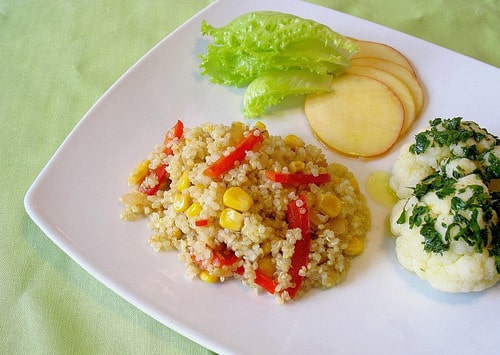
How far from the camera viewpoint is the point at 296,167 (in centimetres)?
319

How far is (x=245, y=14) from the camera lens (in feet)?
13.1

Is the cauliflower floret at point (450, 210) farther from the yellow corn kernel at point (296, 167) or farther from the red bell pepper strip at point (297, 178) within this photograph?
the yellow corn kernel at point (296, 167)

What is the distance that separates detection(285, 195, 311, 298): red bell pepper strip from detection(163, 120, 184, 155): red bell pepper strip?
895 mm

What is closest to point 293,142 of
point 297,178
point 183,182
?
point 297,178

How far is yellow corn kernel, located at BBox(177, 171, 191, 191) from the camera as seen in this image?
3189 mm

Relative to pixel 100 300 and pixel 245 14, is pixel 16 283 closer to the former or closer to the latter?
pixel 100 300

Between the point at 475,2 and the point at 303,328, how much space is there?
3.57 metres

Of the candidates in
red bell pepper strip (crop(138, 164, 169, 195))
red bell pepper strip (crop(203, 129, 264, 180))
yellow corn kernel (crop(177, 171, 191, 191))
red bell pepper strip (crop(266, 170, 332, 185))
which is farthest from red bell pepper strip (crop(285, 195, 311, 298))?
red bell pepper strip (crop(138, 164, 169, 195))

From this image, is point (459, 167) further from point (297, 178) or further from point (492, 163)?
point (297, 178)

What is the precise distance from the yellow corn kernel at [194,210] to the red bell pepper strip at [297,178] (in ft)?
1.39

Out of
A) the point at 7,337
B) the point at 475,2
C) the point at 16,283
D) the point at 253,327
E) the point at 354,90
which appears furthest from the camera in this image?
the point at 475,2

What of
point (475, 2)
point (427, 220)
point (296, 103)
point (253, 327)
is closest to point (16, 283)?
point (253, 327)

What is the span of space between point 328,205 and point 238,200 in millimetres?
524

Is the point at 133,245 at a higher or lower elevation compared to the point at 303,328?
higher
